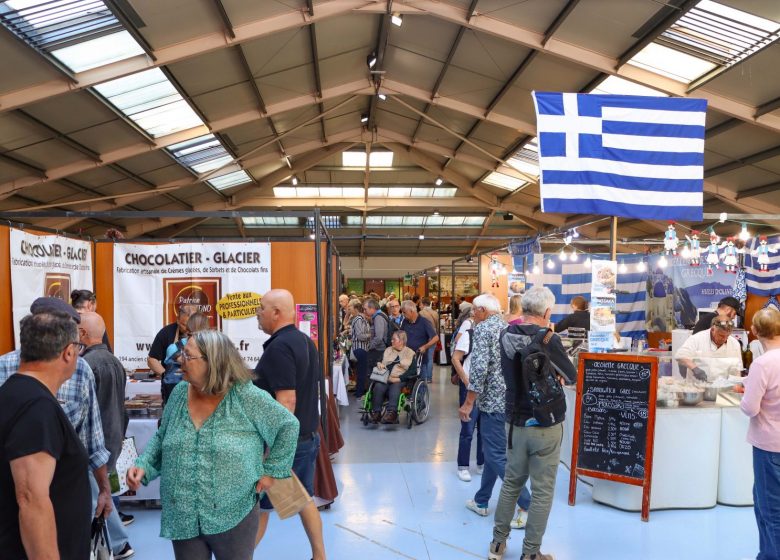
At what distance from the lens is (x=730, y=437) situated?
4.32 meters

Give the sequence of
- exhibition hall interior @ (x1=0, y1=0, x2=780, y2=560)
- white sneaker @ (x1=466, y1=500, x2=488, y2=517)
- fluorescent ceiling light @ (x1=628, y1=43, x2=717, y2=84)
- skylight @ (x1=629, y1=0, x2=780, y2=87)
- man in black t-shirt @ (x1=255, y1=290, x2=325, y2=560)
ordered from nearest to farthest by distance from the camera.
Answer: exhibition hall interior @ (x1=0, y1=0, x2=780, y2=560), man in black t-shirt @ (x1=255, y1=290, x2=325, y2=560), white sneaker @ (x1=466, y1=500, x2=488, y2=517), skylight @ (x1=629, y1=0, x2=780, y2=87), fluorescent ceiling light @ (x1=628, y1=43, x2=717, y2=84)

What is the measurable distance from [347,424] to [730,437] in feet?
13.8

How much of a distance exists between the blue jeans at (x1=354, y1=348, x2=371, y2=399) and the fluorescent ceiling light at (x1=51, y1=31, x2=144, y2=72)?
5022mm

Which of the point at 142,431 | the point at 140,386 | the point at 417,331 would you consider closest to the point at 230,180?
the point at 417,331

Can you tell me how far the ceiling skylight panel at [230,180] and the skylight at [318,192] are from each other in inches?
78.7

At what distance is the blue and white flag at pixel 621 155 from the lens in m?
4.24

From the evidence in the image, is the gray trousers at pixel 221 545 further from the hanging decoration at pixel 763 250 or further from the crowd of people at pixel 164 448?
the hanging decoration at pixel 763 250

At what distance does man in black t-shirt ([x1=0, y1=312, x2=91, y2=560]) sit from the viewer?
1611mm

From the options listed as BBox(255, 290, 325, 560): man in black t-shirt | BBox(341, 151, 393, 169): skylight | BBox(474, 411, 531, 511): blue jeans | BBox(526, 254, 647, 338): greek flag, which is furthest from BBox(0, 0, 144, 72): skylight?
BBox(341, 151, 393, 169): skylight

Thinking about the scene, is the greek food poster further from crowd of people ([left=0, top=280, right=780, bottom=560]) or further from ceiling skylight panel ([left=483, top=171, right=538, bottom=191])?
ceiling skylight panel ([left=483, top=171, right=538, bottom=191])

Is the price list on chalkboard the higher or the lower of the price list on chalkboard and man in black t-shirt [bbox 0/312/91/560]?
the lower

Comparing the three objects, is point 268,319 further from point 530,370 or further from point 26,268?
point 26,268

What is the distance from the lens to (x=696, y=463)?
14.0ft

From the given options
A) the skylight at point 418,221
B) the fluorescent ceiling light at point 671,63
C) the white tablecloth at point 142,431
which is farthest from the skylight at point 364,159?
the white tablecloth at point 142,431
